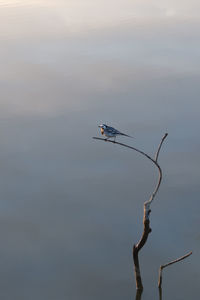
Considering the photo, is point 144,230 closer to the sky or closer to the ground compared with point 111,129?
closer to the ground

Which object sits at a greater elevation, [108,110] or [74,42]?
[74,42]

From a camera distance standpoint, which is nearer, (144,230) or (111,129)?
(144,230)

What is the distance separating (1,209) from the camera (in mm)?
13344

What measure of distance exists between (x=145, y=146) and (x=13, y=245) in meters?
4.74

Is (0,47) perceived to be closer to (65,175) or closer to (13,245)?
(65,175)

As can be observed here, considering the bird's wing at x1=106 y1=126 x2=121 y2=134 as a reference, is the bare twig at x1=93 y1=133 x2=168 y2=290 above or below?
below

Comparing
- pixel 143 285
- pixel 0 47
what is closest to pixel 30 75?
pixel 0 47

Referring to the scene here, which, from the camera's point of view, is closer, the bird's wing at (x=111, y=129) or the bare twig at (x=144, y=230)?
the bare twig at (x=144, y=230)

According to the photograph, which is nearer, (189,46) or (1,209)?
(1,209)

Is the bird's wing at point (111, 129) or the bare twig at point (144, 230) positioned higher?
the bird's wing at point (111, 129)

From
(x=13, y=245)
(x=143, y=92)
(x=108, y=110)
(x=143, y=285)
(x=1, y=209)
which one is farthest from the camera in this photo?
(x=143, y=92)

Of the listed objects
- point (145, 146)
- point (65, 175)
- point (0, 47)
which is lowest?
point (65, 175)

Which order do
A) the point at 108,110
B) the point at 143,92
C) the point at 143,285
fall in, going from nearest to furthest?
1. the point at 143,285
2. the point at 108,110
3. the point at 143,92

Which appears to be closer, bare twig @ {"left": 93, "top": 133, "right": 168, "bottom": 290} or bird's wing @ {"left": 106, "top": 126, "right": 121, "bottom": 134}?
bare twig @ {"left": 93, "top": 133, "right": 168, "bottom": 290}
